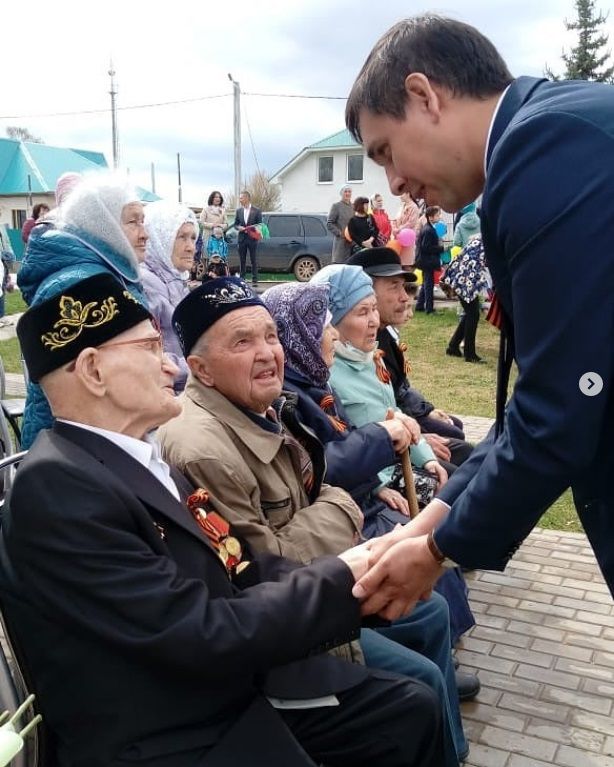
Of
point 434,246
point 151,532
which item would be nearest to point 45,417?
point 151,532

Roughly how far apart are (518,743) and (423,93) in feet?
7.56

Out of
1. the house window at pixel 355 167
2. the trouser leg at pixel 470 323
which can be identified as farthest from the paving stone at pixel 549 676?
the house window at pixel 355 167

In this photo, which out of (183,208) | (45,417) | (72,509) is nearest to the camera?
(72,509)

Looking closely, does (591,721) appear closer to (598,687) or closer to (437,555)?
(598,687)

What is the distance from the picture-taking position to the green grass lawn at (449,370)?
7898 mm

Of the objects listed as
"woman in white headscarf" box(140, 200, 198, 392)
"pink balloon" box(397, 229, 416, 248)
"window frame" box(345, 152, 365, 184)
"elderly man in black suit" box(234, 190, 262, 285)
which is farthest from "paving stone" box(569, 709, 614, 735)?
"window frame" box(345, 152, 365, 184)

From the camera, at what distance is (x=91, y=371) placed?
1781 millimetres

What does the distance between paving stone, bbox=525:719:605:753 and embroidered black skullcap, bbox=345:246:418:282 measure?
8.07 feet

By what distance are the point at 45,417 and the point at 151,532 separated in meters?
1.42

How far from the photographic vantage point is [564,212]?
4.38 feet

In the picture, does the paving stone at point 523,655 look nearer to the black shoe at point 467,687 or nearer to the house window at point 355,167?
the black shoe at point 467,687

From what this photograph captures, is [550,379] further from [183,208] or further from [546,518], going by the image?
[183,208]

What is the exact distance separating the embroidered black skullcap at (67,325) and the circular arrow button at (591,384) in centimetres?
106

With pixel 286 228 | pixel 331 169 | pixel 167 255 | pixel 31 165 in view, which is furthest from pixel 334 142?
pixel 167 255
